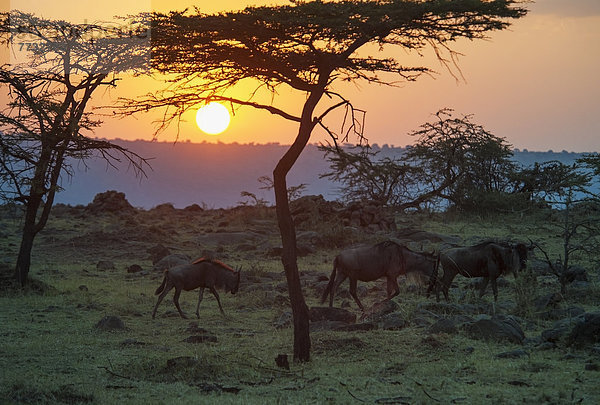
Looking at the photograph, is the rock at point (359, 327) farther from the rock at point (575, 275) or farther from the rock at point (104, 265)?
the rock at point (104, 265)

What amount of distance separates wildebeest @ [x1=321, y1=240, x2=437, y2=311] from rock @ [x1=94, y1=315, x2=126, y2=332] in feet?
14.6

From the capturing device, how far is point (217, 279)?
17.7m

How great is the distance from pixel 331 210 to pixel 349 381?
24.7 metres

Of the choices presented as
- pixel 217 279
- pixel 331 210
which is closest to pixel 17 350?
pixel 217 279

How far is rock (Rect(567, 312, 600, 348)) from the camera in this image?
11781 mm

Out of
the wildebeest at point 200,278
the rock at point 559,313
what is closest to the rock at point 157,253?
the wildebeest at point 200,278

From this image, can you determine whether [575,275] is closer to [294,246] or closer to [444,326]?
[444,326]

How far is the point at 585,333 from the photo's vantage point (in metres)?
11.8

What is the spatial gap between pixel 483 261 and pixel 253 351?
19.8ft

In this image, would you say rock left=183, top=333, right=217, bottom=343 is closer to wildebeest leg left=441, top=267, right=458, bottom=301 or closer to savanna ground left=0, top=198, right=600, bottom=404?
savanna ground left=0, top=198, right=600, bottom=404

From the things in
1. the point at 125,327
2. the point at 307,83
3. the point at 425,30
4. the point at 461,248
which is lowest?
the point at 125,327

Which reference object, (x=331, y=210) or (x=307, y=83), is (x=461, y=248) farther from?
(x=331, y=210)

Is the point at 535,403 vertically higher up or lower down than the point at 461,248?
lower down

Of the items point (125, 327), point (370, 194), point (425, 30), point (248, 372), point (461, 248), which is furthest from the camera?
point (370, 194)
